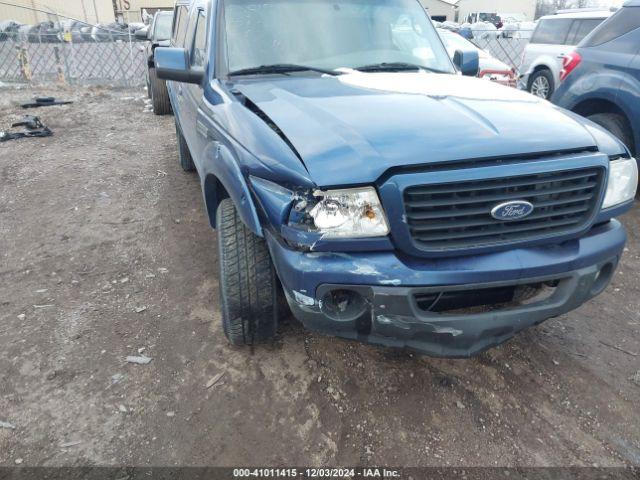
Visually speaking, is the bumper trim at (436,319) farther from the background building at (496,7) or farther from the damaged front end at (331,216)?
the background building at (496,7)

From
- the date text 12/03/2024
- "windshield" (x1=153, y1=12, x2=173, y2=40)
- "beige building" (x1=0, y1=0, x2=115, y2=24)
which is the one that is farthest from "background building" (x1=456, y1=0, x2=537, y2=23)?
the date text 12/03/2024

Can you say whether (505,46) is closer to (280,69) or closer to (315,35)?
(315,35)

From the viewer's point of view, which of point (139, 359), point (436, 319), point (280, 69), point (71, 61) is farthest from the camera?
point (71, 61)

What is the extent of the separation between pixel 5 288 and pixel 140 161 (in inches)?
124

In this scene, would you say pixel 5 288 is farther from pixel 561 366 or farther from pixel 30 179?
pixel 561 366

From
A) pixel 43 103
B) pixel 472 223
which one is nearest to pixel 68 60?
pixel 43 103

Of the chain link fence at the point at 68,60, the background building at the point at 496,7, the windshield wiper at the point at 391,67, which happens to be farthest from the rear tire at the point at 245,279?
the background building at the point at 496,7

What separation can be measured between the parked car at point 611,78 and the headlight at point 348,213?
3633 millimetres

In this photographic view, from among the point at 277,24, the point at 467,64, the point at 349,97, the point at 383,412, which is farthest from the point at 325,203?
the point at 467,64

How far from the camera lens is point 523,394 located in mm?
2354

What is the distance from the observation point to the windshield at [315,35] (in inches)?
113

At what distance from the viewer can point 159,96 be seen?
838 centimetres

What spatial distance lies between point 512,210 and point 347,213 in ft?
2.15

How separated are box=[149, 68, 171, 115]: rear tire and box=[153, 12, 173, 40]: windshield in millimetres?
581
